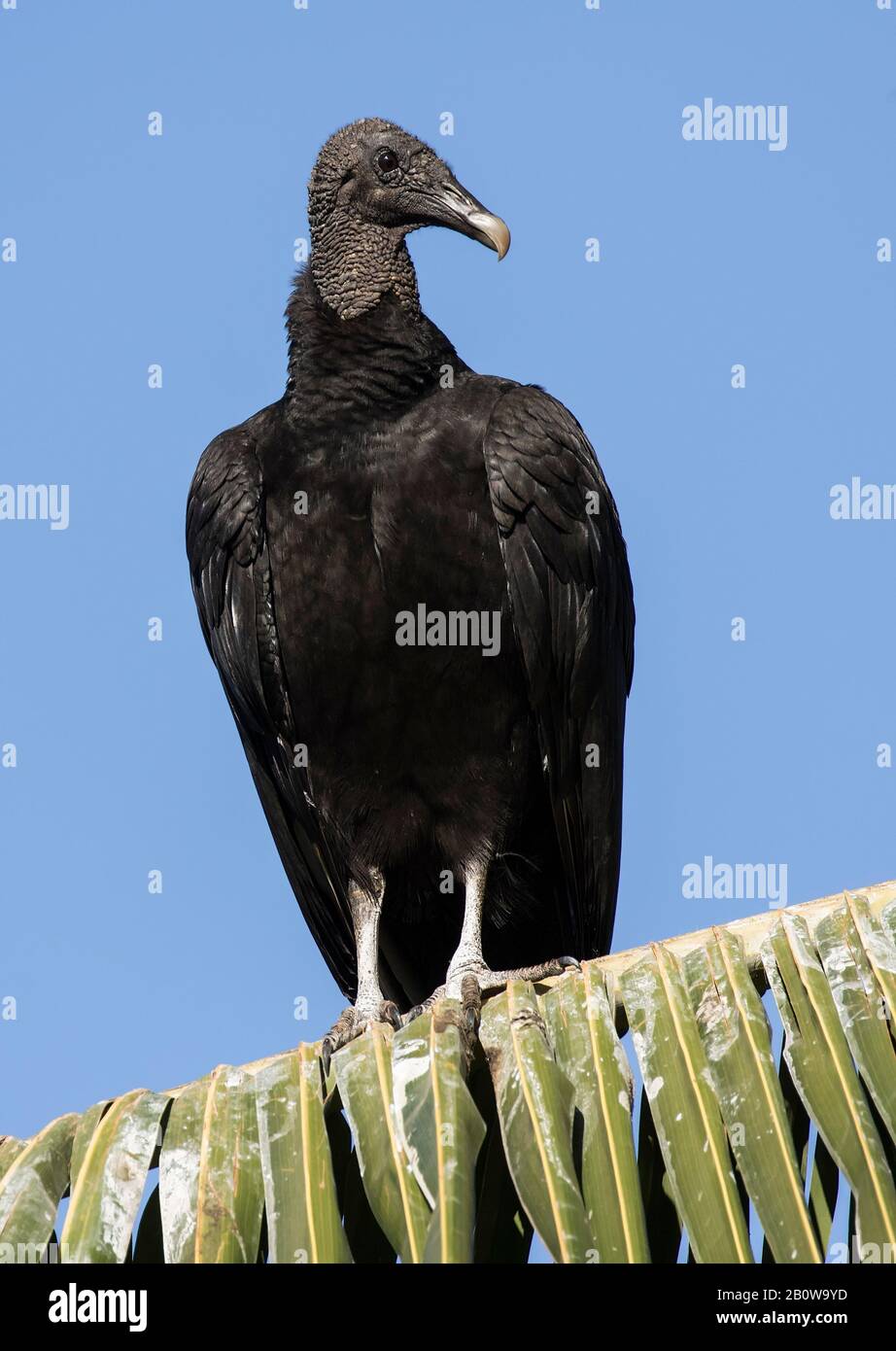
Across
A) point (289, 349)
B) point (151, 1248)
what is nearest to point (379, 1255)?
point (151, 1248)

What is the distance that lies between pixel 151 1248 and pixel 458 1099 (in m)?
0.58

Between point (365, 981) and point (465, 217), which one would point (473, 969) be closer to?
point (365, 981)

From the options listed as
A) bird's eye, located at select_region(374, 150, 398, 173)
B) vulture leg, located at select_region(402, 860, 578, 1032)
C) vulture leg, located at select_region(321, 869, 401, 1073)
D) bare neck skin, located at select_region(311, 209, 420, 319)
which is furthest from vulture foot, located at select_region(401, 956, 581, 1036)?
bird's eye, located at select_region(374, 150, 398, 173)

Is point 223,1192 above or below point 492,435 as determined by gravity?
below

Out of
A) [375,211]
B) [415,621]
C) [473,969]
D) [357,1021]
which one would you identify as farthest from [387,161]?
[357,1021]

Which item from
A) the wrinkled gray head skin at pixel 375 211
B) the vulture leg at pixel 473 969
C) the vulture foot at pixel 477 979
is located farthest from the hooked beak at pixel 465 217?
the vulture foot at pixel 477 979

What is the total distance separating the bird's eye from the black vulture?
44mm

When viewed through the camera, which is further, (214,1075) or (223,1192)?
(214,1075)

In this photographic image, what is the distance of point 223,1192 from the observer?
291 centimetres

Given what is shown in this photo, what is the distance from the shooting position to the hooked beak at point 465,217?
501 cm

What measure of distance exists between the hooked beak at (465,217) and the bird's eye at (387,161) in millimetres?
167

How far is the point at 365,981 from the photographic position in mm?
4793
